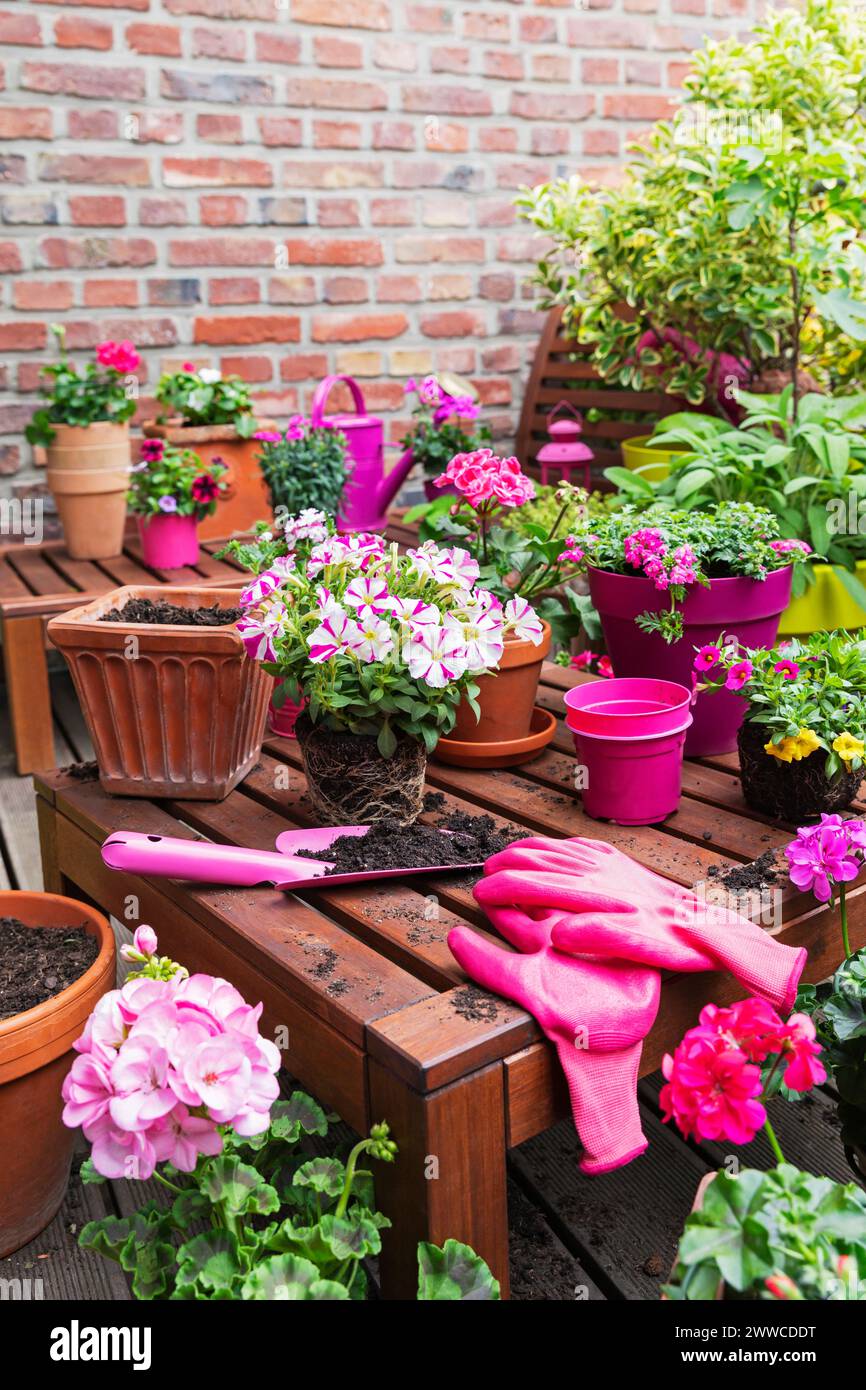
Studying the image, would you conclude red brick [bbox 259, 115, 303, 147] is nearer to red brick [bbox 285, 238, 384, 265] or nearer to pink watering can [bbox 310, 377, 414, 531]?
red brick [bbox 285, 238, 384, 265]

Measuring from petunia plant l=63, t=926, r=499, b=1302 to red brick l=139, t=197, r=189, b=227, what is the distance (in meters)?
2.80

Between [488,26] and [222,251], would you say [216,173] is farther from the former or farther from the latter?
[488,26]

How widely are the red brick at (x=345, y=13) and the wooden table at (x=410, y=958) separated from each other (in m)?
2.64

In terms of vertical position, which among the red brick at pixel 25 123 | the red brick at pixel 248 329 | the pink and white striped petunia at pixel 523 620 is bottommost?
the pink and white striped petunia at pixel 523 620


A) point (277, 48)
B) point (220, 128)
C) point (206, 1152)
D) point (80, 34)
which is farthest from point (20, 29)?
point (206, 1152)

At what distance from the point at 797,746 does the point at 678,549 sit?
0.34 m

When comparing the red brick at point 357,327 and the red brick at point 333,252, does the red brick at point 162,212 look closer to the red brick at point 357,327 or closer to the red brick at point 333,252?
the red brick at point 333,252

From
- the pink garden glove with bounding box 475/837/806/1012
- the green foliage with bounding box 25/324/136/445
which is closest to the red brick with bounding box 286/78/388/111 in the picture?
the green foliage with bounding box 25/324/136/445

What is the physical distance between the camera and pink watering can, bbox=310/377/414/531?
3.19 meters

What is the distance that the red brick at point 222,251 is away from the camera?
349 cm

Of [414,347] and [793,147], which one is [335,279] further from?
[793,147]

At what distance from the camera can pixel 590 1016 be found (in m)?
1.12

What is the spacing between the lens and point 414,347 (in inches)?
154

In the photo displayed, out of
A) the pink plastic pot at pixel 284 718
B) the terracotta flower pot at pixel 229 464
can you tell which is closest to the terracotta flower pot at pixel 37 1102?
the pink plastic pot at pixel 284 718
